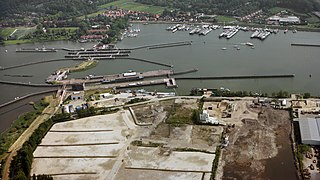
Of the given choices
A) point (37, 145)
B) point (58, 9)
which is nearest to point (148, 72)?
point (37, 145)

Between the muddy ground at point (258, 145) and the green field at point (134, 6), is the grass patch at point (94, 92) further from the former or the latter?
the green field at point (134, 6)

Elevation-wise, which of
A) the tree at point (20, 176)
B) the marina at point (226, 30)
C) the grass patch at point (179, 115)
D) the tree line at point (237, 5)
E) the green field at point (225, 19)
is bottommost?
the tree at point (20, 176)

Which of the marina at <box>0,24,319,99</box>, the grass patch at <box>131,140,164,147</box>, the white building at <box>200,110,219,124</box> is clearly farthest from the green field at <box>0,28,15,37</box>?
the white building at <box>200,110,219,124</box>

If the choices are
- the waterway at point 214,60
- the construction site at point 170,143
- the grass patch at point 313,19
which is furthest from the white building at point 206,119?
the grass patch at point 313,19

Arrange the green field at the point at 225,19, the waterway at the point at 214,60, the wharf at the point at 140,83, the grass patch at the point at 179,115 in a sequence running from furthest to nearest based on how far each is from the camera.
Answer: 1. the green field at the point at 225,19
2. the wharf at the point at 140,83
3. the waterway at the point at 214,60
4. the grass patch at the point at 179,115

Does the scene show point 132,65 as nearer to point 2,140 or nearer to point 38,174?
point 2,140

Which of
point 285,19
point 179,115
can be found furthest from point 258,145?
point 285,19

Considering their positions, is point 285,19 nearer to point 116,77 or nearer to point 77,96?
point 116,77
